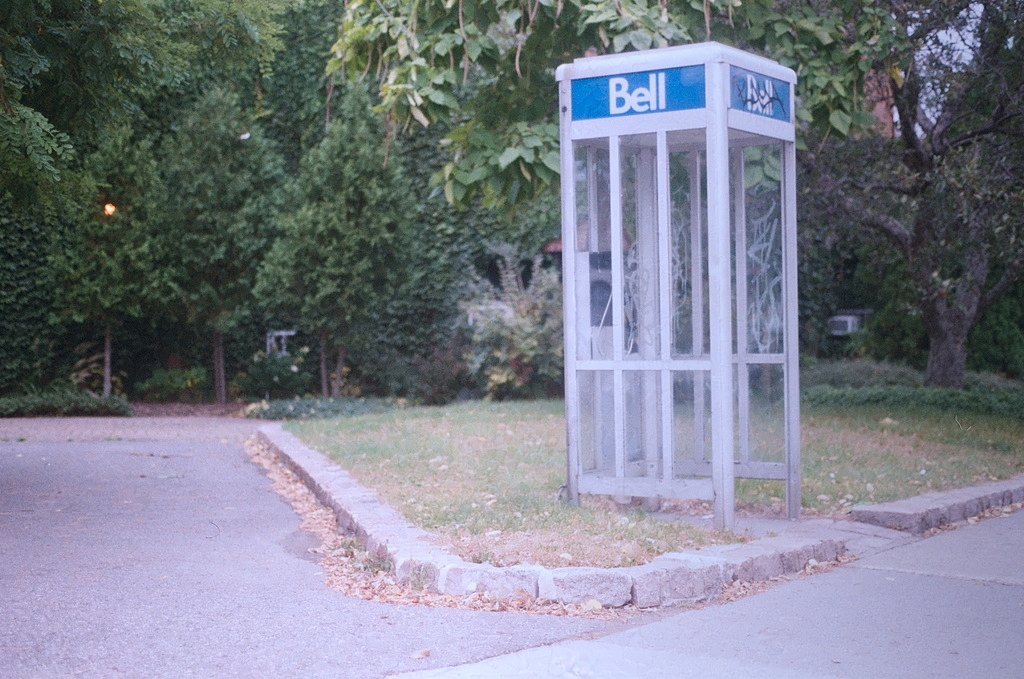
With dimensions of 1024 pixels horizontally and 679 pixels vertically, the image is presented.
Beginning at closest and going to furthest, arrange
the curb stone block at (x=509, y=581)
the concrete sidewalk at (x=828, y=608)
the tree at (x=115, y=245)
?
the concrete sidewalk at (x=828, y=608), the curb stone block at (x=509, y=581), the tree at (x=115, y=245)

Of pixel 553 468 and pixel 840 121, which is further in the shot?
pixel 553 468

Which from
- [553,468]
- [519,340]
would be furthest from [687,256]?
[519,340]

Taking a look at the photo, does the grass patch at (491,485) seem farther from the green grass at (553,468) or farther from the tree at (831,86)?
the tree at (831,86)

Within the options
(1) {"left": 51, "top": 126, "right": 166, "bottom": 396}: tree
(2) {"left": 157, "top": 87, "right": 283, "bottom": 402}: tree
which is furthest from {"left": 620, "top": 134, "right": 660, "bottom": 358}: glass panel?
(1) {"left": 51, "top": 126, "right": 166, "bottom": 396}: tree

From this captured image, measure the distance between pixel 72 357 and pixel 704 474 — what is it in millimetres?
12514

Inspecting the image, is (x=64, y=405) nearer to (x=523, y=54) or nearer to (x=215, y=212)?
(x=215, y=212)

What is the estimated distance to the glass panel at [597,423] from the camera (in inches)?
287

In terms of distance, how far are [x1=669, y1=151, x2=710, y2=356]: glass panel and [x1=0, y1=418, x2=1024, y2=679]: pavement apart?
4.70 feet

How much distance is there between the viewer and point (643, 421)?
754 centimetres

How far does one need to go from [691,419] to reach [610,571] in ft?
7.89

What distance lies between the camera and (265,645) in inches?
191

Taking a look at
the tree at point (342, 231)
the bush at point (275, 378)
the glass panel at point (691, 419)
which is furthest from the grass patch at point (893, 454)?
the bush at point (275, 378)

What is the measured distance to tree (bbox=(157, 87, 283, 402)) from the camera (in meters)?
Answer: 16.3

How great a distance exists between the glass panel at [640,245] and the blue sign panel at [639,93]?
0.47 metres
